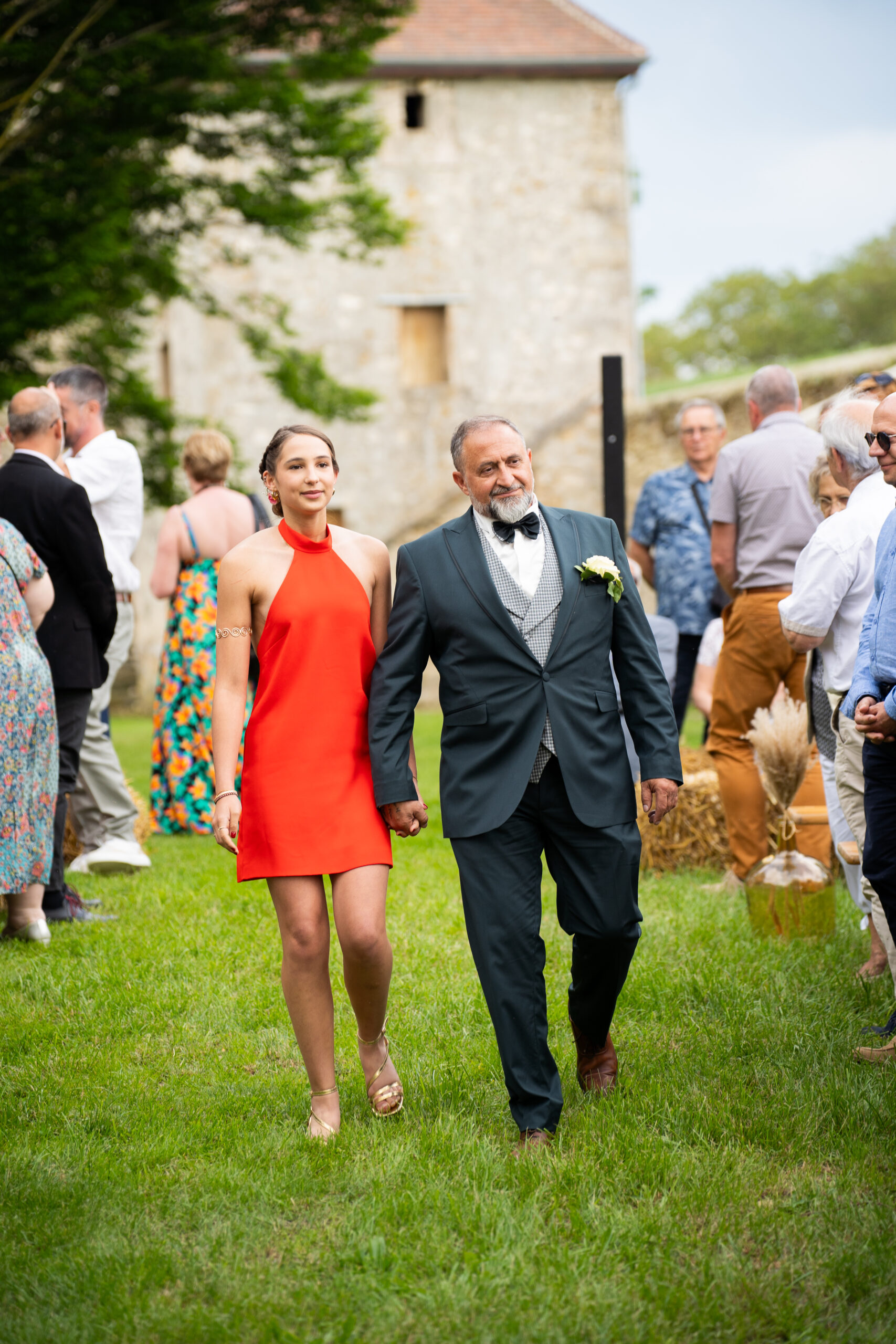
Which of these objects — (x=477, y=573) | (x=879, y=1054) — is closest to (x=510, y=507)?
(x=477, y=573)

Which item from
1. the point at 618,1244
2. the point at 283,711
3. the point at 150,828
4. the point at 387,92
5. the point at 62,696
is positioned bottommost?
the point at 150,828

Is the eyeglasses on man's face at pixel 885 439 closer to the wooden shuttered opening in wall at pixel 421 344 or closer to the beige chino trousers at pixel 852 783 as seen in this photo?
the beige chino trousers at pixel 852 783

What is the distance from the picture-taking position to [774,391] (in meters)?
7.03

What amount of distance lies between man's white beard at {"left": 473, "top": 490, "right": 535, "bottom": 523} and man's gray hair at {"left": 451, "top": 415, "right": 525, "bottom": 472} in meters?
0.16

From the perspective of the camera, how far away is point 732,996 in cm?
508

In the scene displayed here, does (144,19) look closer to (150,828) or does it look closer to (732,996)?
(150,828)

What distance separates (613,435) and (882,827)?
415 cm

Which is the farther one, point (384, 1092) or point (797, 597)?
point (797, 597)

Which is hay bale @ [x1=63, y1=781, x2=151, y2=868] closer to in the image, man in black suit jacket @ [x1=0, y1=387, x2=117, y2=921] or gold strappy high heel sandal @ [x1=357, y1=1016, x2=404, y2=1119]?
man in black suit jacket @ [x1=0, y1=387, x2=117, y2=921]

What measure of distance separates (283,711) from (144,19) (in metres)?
12.0

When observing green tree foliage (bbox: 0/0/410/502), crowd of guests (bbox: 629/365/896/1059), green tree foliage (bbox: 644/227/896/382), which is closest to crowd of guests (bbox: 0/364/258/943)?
crowd of guests (bbox: 629/365/896/1059)

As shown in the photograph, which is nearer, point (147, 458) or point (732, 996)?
point (732, 996)

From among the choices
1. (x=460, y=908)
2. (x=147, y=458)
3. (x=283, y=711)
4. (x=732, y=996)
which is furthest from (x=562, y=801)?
(x=147, y=458)

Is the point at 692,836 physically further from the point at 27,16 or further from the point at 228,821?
the point at 27,16
